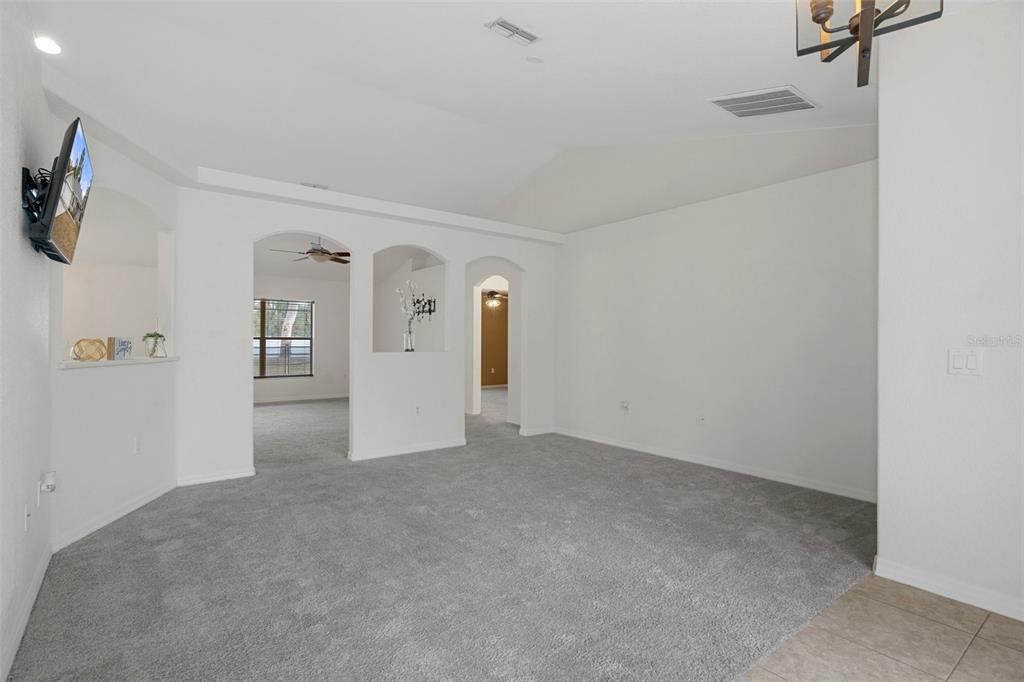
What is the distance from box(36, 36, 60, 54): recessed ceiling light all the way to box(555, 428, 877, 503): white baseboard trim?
5.84 m

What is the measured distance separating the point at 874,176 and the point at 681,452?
3078 millimetres

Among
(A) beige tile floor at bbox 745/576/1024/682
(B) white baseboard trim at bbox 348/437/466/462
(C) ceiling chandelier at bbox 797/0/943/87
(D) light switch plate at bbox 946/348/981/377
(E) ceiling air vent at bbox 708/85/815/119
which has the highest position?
(E) ceiling air vent at bbox 708/85/815/119

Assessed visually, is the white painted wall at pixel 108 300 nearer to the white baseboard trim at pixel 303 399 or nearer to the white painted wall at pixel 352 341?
the white baseboard trim at pixel 303 399

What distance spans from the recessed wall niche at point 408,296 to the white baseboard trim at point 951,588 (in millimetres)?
6162

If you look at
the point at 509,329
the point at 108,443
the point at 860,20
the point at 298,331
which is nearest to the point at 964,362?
the point at 860,20

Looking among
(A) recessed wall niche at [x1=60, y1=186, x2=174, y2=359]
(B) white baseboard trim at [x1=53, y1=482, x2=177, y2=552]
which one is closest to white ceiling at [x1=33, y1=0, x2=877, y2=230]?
(B) white baseboard trim at [x1=53, y1=482, x2=177, y2=552]

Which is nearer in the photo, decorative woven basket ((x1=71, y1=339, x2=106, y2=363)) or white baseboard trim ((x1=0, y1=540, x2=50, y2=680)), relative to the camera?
white baseboard trim ((x1=0, y1=540, x2=50, y2=680))

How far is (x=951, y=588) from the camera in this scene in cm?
261

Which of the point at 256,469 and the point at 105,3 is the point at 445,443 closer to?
the point at 256,469

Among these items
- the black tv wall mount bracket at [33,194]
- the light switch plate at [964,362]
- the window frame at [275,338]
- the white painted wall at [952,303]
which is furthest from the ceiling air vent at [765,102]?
the window frame at [275,338]

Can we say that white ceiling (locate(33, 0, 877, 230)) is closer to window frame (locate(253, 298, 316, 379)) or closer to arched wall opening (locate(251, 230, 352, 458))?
arched wall opening (locate(251, 230, 352, 458))

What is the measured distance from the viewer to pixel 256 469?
5023 millimetres

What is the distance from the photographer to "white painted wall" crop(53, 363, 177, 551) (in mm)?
3145

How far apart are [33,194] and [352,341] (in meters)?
3.06
